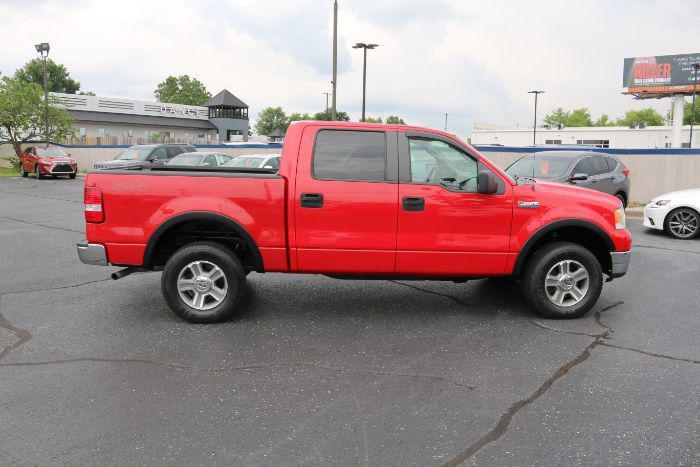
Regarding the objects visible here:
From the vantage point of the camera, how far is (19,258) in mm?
8586

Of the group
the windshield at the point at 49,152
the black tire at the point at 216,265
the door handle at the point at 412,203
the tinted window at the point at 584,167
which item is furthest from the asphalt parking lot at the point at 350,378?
the windshield at the point at 49,152

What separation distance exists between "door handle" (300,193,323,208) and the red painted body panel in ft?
0.13

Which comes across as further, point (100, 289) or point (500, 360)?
point (100, 289)

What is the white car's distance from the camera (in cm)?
1085

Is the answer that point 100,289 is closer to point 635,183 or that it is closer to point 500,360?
point 500,360

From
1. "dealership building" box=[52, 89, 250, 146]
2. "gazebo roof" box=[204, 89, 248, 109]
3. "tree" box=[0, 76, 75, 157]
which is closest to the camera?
"tree" box=[0, 76, 75, 157]

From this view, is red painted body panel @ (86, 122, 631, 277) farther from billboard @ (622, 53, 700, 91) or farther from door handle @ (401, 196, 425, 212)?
billboard @ (622, 53, 700, 91)

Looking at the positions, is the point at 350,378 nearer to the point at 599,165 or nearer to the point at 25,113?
the point at 599,165

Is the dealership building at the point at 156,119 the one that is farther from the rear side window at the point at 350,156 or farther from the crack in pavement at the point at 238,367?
the crack in pavement at the point at 238,367

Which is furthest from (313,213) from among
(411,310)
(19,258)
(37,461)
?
(19,258)

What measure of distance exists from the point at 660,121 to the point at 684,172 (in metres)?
117

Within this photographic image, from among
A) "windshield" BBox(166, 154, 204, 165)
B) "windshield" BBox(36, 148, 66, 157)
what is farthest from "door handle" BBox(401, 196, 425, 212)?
"windshield" BBox(36, 148, 66, 157)

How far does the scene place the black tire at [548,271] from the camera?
221 inches

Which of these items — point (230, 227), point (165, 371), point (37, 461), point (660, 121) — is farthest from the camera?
point (660, 121)
